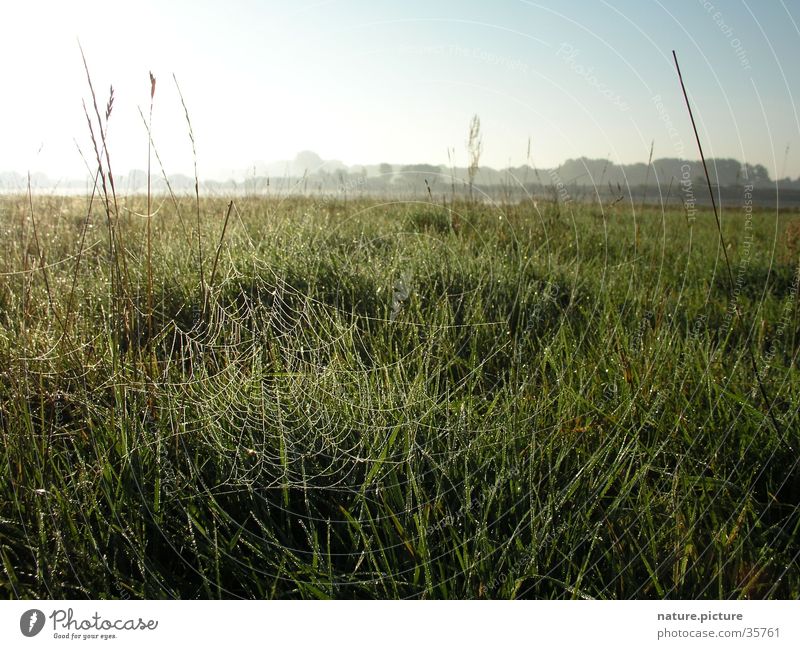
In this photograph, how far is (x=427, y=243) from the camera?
2.85m

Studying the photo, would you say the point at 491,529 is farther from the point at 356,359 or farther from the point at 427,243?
the point at 427,243

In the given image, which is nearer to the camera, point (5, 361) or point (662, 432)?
point (662, 432)

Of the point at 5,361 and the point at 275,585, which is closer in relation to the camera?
the point at 275,585

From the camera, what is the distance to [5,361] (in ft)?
5.73

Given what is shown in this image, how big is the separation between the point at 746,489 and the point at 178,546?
4.20 ft

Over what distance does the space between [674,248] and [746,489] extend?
2.52 m

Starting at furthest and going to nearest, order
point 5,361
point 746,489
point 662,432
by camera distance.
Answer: point 5,361, point 662,432, point 746,489

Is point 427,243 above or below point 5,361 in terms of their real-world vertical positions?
above

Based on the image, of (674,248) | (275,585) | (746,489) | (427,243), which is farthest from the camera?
(674,248)

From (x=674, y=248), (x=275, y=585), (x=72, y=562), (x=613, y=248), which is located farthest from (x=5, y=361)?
(x=674, y=248)
